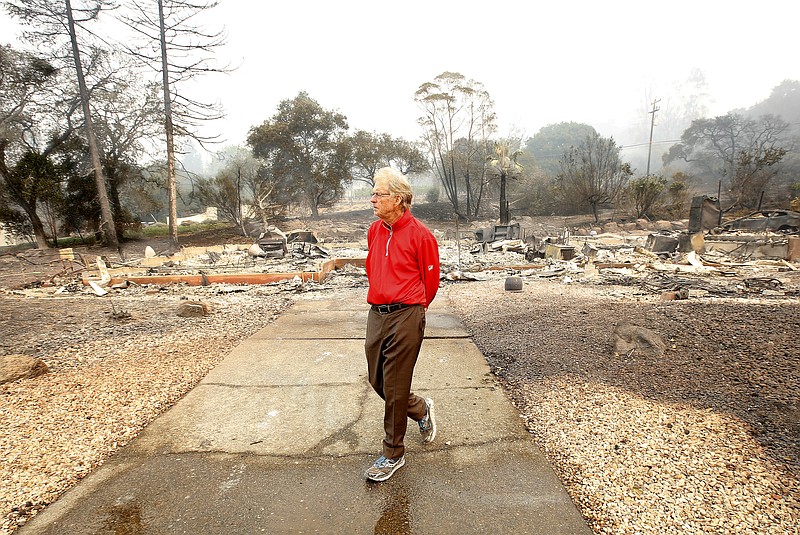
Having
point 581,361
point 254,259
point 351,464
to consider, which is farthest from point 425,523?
point 254,259

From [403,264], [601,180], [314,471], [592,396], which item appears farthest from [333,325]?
[601,180]

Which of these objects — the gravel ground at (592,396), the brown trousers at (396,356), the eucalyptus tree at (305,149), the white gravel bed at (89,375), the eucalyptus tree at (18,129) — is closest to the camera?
the gravel ground at (592,396)

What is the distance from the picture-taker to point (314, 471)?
225cm

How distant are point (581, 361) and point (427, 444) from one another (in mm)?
1914

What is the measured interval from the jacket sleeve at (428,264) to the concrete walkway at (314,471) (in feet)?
3.24

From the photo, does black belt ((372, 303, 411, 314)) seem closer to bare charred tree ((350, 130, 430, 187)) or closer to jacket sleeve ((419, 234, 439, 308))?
jacket sleeve ((419, 234, 439, 308))

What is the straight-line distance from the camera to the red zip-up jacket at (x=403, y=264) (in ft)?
6.93

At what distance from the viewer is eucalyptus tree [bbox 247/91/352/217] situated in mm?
28641

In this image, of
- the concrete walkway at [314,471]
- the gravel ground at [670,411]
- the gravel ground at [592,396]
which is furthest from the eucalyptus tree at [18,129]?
the gravel ground at [670,411]

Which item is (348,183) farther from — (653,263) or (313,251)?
(653,263)

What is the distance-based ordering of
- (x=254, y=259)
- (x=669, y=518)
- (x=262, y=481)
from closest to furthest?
(x=669, y=518) < (x=262, y=481) < (x=254, y=259)

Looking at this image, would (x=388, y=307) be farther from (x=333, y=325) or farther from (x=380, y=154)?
(x=380, y=154)

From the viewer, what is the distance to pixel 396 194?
2121 millimetres

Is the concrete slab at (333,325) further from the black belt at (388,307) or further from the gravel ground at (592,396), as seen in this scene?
the black belt at (388,307)
